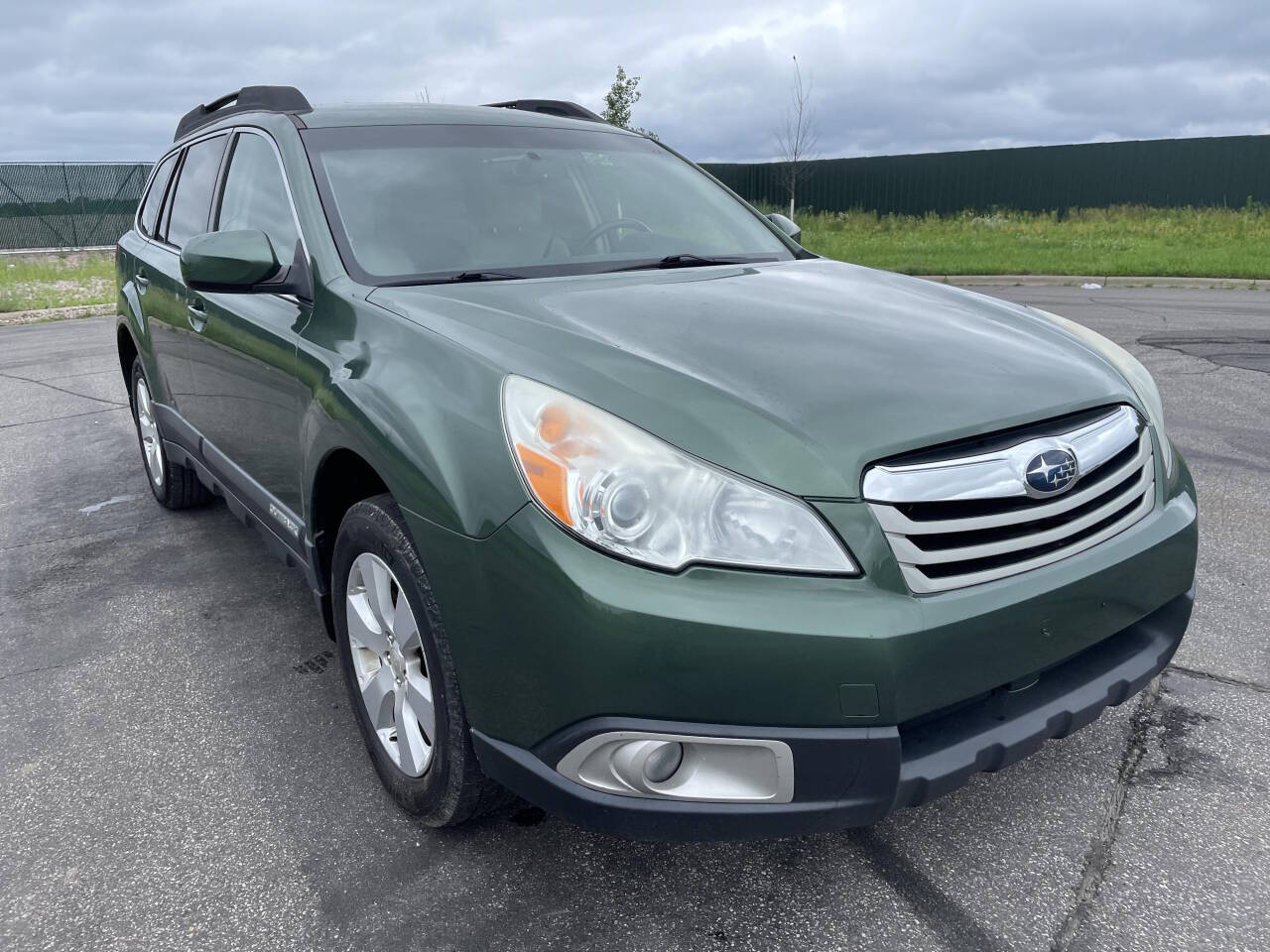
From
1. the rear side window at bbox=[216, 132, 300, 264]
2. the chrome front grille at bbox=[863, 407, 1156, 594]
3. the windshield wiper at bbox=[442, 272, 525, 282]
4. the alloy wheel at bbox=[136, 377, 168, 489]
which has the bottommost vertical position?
the alloy wheel at bbox=[136, 377, 168, 489]

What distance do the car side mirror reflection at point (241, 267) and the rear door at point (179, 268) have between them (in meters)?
0.96

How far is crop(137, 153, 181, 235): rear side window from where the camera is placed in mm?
4818

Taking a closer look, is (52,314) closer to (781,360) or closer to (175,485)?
(175,485)

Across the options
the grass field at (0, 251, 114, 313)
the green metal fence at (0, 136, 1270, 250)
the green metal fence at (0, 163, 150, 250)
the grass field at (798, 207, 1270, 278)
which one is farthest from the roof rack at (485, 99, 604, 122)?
the green metal fence at (0, 163, 150, 250)

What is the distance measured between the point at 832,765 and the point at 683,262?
6.05ft

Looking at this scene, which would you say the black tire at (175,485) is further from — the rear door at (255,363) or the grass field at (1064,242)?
the grass field at (1064,242)

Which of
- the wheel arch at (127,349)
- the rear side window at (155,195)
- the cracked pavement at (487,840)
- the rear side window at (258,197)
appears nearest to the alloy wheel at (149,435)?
the wheel arch at (127,349)

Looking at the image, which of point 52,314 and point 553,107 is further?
point 52,314

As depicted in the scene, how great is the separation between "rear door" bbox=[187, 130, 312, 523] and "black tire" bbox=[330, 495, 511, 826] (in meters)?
0.55

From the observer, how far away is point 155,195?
4988mm

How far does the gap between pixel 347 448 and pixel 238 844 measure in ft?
3.17

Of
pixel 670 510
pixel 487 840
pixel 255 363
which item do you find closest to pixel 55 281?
pixel 255 363

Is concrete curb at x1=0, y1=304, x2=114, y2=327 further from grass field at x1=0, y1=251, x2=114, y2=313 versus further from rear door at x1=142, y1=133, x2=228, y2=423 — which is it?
rear door at x1=142, y1=133, x2=228, y2=423

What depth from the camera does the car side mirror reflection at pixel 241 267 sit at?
106 inches
